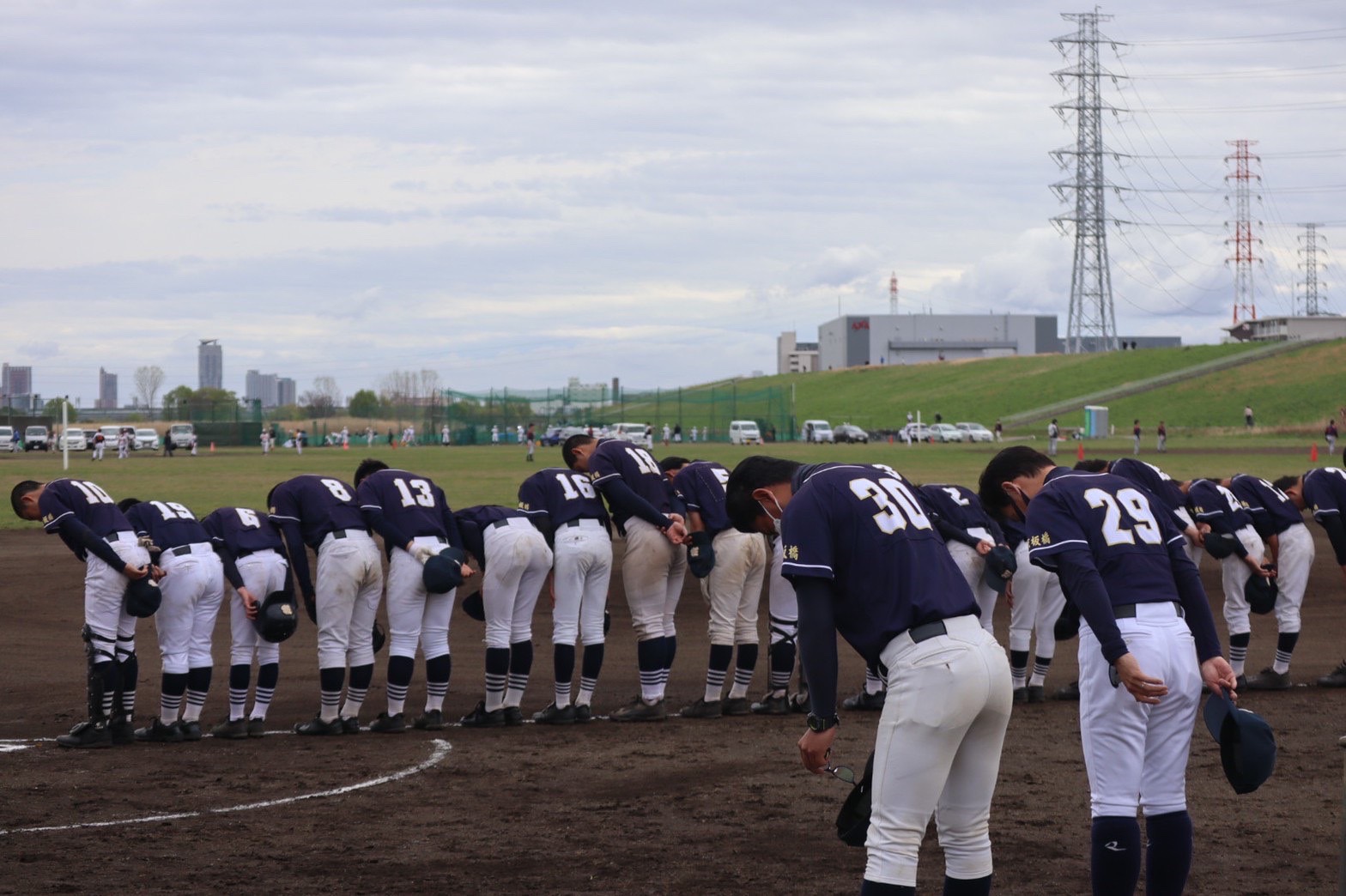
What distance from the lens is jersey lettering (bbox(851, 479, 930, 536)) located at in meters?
4.76

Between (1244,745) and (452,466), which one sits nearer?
(1244,745)

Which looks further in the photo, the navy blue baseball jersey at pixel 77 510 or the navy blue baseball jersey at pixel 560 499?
the navy blue baseball jersey at pixel 560 499

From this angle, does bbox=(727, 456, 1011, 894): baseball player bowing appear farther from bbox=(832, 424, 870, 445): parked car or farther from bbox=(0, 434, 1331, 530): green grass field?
bbox=(832, 424, 870, 445): parked car

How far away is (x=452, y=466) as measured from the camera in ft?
148

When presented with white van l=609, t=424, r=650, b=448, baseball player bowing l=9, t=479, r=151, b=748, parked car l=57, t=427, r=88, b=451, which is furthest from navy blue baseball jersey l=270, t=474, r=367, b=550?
parked car l=57, t=427, r=88, b=451

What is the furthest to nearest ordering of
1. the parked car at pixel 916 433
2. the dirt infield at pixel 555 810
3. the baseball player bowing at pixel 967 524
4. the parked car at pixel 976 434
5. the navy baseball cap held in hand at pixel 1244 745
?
the parked car at pixel 916 433, the parked car at pixel 976 434, the baseball player bowing at pixel 967 524, the dirt infield at pixel 555 810, the navy baseball cap held in hand at pixel 1244 745

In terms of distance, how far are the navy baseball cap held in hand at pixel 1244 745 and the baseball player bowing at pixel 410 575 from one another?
18.6ft

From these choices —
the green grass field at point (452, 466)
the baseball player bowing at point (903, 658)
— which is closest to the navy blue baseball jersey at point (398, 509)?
the baseball player bowing at point (903, 658)

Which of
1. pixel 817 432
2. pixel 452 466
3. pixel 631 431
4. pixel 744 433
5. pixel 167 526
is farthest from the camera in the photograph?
pixel 817 432

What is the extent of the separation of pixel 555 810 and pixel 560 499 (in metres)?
3.17

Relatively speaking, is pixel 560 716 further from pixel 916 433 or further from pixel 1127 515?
pixel 916 433

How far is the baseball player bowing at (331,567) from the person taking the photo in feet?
31.2

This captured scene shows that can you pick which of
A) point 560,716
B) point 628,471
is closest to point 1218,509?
point 628,471

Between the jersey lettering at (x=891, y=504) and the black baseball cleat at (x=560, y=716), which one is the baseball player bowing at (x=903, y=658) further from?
the black baseball cleat at (x=560, y=716)
